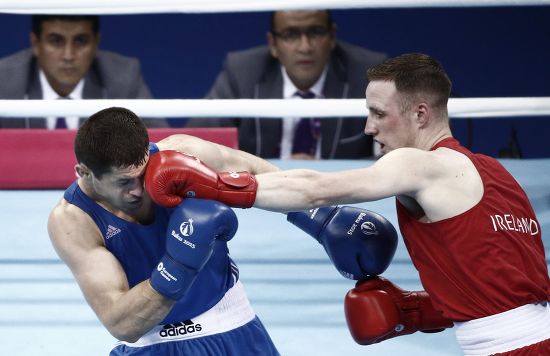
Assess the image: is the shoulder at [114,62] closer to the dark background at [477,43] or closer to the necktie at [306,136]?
the dark background at [477,43]

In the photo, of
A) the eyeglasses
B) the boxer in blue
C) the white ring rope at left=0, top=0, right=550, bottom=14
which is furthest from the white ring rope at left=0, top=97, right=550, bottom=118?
the eyeglasses

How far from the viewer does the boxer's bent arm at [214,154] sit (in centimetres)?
300

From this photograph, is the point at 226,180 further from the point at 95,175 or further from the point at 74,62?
the point at 74,62

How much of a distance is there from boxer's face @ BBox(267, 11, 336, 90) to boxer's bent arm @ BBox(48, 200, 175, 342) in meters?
2.94

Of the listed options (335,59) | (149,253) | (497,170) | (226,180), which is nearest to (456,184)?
(497,170)

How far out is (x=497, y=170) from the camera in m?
2.76

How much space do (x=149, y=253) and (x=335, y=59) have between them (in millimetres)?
3024

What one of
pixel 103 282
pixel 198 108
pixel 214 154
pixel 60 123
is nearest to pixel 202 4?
pixel 198 108

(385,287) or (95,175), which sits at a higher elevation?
(95,175)

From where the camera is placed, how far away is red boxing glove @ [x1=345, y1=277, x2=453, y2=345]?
294cm

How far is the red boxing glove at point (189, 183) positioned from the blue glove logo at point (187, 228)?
0.24 ft

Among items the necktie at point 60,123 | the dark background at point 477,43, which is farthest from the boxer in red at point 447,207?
the dark background at point 477,43

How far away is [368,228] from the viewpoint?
3061mm

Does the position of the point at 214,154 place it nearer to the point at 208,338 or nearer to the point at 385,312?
the point at 208,338
